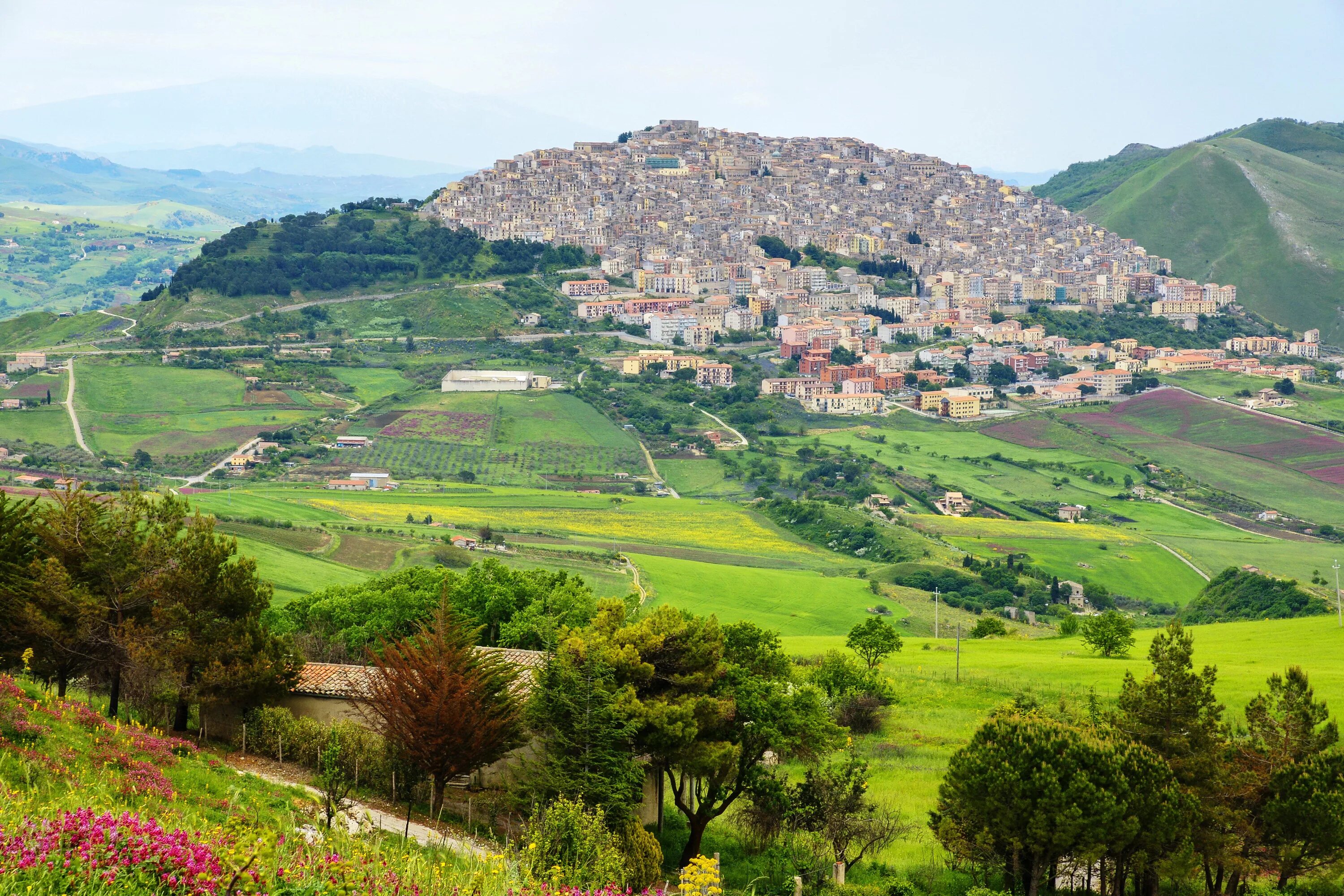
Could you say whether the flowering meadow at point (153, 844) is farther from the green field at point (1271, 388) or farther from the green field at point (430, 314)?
the green field at point (1271, 388)

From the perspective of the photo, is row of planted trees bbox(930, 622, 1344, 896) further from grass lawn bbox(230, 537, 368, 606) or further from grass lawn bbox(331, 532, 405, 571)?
grass lawn bbox(331, 532, 405, 571)

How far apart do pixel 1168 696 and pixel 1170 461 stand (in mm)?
65717

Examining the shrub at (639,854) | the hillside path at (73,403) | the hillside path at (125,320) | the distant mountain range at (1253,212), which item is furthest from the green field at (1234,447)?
the hillside path at (125,320)

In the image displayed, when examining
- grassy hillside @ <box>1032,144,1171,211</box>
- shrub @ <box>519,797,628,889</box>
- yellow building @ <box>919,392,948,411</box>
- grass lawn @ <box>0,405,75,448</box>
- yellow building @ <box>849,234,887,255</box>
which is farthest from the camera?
grassy hillside @ <box>1032,144,1171,211</box>

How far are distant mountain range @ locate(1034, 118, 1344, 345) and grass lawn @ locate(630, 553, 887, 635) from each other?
304ft

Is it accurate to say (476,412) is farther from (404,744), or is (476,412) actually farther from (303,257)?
(404,744)

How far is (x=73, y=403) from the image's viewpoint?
2689 inches

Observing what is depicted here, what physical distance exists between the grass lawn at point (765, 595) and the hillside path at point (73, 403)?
3415 cm

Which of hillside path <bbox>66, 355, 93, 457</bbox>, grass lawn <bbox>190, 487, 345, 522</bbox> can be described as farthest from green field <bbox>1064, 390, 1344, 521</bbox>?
hillside path <bbox>66, 355, 93, 457</bbox>

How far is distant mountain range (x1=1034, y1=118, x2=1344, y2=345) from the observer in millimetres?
122875

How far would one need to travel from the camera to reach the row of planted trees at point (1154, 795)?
37.4ft

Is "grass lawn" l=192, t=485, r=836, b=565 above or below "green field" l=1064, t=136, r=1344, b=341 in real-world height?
below

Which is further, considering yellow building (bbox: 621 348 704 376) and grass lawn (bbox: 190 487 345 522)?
yellow building (bbox: 621 348 704 376)

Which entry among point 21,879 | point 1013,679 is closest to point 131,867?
point 21,879
